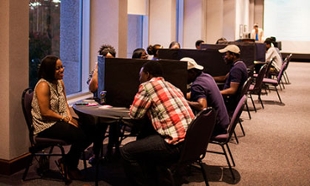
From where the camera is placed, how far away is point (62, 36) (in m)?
6.32

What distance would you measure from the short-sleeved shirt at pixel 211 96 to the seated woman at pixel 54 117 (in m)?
1.13

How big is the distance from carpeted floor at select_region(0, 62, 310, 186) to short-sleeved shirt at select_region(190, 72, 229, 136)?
51 centimetres

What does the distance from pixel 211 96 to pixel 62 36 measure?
2.88 m

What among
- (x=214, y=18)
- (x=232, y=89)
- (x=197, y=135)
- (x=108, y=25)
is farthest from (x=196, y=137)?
(x=214, y=18)

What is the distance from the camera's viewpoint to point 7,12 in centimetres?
415

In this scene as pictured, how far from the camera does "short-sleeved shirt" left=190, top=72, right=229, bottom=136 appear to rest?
4250 mm

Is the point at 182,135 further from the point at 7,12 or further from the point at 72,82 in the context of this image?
the point at 72,82

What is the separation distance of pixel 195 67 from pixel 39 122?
60.4 inches

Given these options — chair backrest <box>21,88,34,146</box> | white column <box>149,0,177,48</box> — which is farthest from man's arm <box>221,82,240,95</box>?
white column <box>149,0,177,48</box>

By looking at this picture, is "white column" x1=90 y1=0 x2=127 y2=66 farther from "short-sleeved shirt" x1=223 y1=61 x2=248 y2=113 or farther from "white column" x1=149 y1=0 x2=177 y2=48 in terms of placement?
Result: "white column" x1=149 y1=0 x2=177 y2=48

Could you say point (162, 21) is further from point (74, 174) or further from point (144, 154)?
point (144, 154)

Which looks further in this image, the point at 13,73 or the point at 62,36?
the point at 62,36

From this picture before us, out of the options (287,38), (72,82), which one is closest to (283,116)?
(72,82)

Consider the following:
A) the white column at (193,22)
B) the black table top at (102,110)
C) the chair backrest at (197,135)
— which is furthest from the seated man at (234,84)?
the white column at (193,22)
